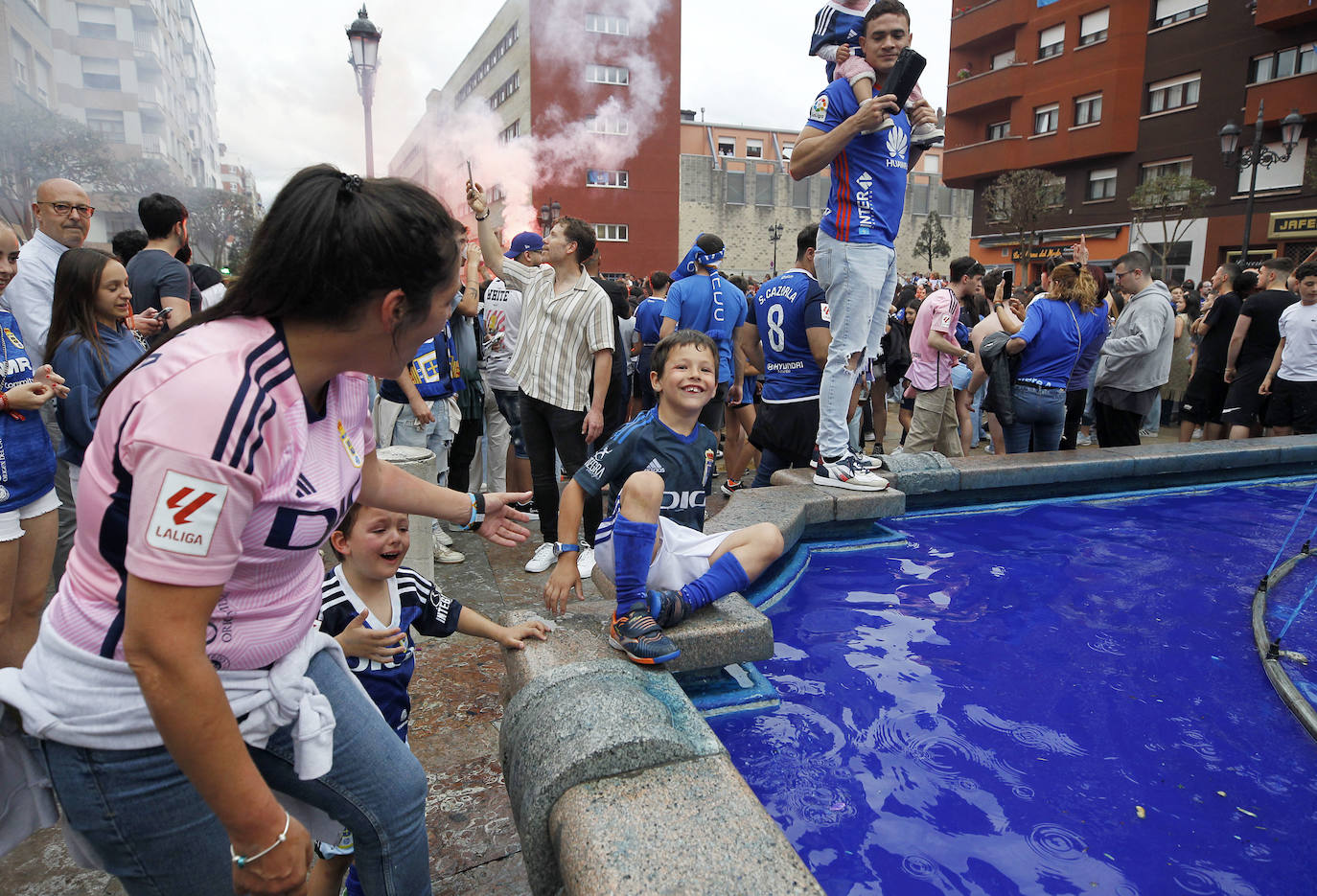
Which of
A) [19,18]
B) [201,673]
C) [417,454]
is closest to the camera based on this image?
[201,673]

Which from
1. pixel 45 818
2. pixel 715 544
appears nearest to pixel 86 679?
pixel 45 818

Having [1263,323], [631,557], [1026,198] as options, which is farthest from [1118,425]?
[1026,198]

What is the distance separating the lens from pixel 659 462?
3248 millimetres

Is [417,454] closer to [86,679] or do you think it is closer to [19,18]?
[86,679]

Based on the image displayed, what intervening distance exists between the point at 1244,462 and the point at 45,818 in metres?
8.16

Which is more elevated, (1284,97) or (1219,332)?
(1284,97)

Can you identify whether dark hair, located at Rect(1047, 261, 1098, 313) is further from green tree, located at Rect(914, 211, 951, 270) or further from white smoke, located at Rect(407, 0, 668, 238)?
green tree, located at Rect(914, 211, 951, 270)

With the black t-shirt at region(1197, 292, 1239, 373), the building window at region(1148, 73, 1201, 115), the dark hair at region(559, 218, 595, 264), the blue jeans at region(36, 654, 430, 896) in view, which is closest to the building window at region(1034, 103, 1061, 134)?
the building window at region(1148, 73, 1201, 115)

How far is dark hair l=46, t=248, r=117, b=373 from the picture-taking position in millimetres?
3344

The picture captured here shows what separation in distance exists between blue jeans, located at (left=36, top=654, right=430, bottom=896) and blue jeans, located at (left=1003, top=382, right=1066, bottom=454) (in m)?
6.29

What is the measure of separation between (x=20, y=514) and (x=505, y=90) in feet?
133

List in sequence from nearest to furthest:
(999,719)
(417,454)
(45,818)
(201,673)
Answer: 1. (201,673)
2. (45,818)
3. (999,719)
4. (417,454)

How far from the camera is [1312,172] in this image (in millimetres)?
21719

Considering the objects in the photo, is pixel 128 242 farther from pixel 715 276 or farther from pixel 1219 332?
pixel 1219 332
